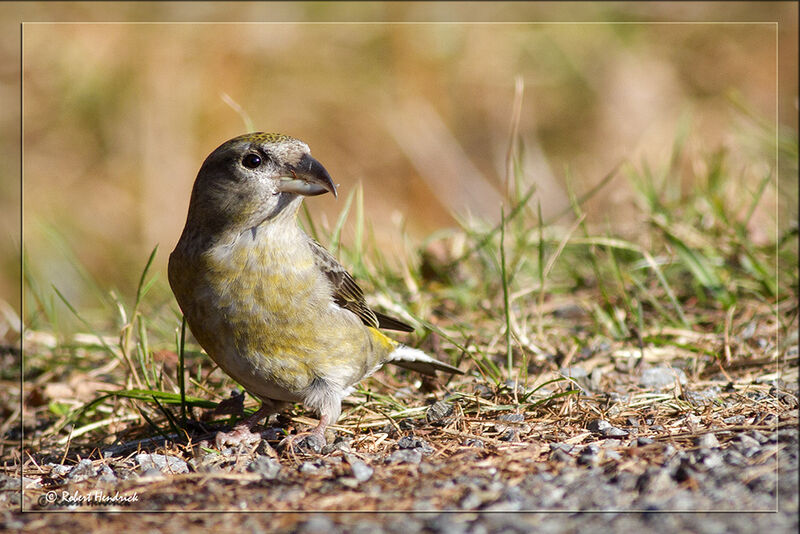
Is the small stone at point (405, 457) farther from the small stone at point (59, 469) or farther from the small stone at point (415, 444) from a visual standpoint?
the small stone at point (59, 469)

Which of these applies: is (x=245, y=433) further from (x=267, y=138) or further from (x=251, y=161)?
(x=267, y=138)

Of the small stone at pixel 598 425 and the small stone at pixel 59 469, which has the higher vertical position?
the small stone at pixel 598 425

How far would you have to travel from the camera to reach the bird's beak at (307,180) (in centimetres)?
389

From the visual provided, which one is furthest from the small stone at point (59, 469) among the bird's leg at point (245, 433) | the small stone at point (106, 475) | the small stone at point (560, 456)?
the small stone at point (560, 456)

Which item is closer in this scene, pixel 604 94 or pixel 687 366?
pixel 687 366

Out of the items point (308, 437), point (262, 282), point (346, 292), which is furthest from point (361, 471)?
point (346, 292)

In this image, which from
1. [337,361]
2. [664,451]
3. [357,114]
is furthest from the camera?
[357,114]

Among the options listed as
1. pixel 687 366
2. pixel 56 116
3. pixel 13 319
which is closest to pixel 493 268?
pixel 687 366

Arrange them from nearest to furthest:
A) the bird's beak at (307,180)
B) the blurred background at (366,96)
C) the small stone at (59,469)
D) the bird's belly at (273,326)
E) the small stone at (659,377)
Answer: the small stone at (59,469)
the bird's beak at (307,180)
the bird's belly at (273,326)
the small stone at (659,377)
the blurred background at (366,96)

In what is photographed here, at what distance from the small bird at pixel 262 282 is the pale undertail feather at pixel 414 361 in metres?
0.52

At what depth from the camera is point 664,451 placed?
331 centimetres

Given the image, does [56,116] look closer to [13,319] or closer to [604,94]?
[13,319]

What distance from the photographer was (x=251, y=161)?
408 cm

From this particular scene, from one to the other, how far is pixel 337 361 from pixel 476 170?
7.75 m
